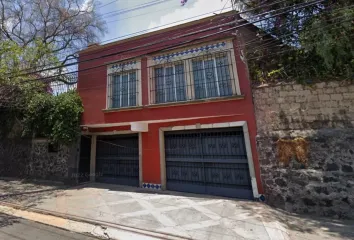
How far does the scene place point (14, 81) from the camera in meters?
7.71

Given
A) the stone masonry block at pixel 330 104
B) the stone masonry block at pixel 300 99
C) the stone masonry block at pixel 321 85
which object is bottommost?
the stone masonry block at pixel 330 104

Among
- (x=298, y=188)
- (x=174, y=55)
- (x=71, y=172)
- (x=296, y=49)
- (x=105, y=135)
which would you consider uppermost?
(x=174, y=55)

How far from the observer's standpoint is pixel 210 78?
7016 mm

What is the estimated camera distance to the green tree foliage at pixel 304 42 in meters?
4.81

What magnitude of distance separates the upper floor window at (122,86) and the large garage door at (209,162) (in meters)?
2.40

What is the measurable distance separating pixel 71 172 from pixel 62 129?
2.10 metres

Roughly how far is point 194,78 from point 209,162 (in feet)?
10.8

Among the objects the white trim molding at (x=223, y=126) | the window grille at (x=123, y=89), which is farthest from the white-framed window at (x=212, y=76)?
the window grille at (x=123, y=89)

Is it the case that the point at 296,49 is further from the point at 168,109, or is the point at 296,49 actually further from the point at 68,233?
the point at 68,233

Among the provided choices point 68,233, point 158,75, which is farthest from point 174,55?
point 68,233

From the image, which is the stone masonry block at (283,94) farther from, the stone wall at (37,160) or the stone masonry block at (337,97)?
the stone wall at (37,160)

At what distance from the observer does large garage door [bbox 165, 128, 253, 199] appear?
642 cm

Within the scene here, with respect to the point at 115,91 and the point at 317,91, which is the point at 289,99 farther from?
the point at 115,91

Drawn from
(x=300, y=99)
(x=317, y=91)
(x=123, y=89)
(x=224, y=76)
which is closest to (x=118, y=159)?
(x=123, y=89)
